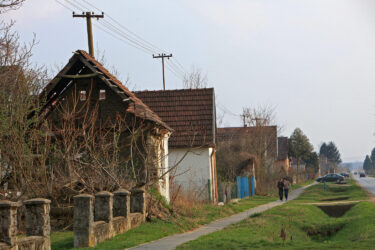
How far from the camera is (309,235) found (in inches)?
901

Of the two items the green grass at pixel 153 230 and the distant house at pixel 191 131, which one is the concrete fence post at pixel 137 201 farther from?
the distant house at pixel 191 131

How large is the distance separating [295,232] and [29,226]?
1267 centimetres

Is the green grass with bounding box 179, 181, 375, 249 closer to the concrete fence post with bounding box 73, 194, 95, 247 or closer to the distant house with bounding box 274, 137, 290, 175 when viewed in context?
the concrete fence post with bounding box 73, 194, 95, 247

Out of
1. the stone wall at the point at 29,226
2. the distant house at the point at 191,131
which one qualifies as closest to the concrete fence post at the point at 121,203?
the stone wall at the point at 29,226

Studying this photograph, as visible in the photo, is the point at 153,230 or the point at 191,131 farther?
the point at 191,131

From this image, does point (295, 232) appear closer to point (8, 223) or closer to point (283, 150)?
point (8, 223)

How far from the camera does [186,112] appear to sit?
32625mm

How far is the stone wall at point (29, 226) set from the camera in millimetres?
10516

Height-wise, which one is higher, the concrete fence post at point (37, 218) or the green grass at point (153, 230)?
the concrete fence post at point (37, 218)

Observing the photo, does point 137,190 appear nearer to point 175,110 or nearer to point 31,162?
point 31,162

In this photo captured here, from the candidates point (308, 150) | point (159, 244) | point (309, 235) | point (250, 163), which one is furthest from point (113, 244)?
point (308, 150)

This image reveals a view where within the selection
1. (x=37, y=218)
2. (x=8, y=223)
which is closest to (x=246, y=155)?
(x=37, y=218)

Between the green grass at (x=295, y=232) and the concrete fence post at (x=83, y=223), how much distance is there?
2.37m

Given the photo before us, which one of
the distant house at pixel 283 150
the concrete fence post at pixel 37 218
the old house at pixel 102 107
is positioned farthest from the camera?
the distant house at pixel 283 150
